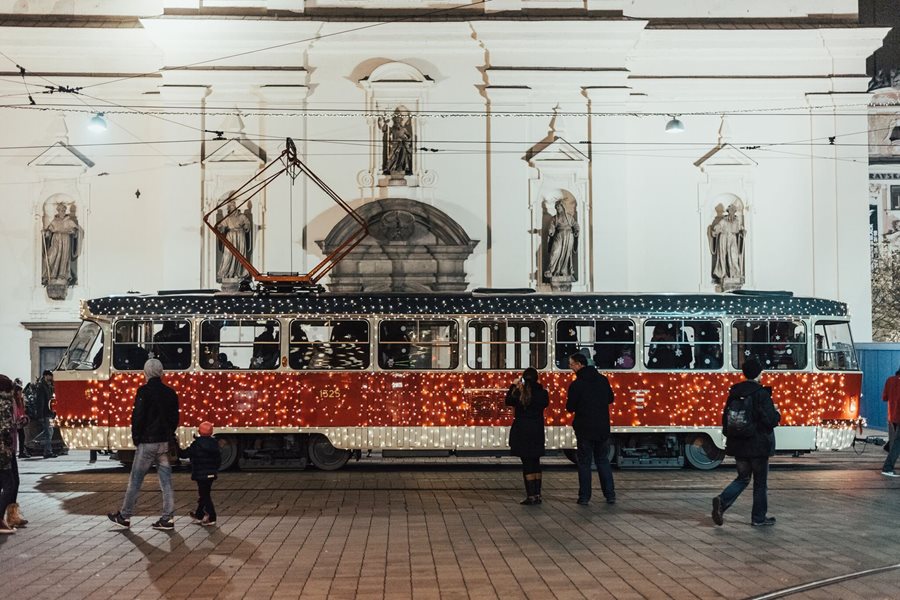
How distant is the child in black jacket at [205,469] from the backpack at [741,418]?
545 centimetres

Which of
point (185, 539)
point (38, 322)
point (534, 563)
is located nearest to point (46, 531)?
point (185, 539)

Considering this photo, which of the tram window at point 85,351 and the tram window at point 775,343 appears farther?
the tram window at point 775,343

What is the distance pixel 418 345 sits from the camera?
70.4ft

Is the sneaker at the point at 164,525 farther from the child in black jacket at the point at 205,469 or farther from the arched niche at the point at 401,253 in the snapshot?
the arched niche at the point at 401,253

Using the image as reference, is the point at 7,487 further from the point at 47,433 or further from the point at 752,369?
the point at 47,433

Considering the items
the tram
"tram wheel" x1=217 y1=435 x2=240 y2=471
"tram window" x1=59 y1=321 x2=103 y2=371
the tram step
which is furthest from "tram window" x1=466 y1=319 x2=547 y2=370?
"tram window" x1=59 y1=321 x2=103 y2=371

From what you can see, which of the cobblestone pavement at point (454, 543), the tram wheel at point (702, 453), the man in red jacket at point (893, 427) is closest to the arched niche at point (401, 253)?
the tram wheel at point (702, 453)

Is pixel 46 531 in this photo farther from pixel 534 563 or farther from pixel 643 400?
pixel 643 400

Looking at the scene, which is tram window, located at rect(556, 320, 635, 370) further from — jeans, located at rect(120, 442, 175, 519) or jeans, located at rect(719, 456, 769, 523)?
jeans, located at rect(120, 442, 175, 519)

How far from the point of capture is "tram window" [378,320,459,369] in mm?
21375

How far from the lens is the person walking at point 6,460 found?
12.9 m

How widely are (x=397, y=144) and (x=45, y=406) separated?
1249cm

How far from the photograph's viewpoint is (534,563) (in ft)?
35.8

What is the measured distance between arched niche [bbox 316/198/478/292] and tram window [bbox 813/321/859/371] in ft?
40.1
